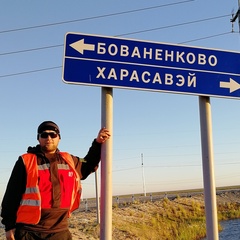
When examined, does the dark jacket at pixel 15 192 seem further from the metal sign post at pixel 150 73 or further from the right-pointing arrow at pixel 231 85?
the right-pointing arrow at pixel 231 85

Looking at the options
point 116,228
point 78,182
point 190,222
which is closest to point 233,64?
point 78,182

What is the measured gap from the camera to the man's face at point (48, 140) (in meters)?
3.12

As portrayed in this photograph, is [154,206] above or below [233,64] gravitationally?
below

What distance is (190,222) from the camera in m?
25.1

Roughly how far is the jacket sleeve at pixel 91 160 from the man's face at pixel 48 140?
14.1 inches

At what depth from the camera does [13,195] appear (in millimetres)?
2943

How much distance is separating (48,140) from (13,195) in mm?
566

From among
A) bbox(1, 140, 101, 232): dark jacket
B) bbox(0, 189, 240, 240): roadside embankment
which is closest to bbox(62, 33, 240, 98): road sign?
bbox(1, 140, 101, 232): dark jacket

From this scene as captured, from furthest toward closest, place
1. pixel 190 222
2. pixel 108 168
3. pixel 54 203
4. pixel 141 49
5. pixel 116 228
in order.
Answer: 1. pixel 190 222
2. pixel 116 228
3. pixel 141 49
4. pixel 108 168
5. pixel 54 203

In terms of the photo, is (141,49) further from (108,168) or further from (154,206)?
(154,206)

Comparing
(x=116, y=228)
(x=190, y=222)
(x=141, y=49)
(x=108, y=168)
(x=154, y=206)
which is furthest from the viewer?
(x=154, y=206)

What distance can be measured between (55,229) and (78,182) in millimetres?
457

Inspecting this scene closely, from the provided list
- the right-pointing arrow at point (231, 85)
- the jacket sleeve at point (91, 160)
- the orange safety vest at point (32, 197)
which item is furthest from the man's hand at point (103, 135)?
A: the right-pointing arrow at point (231, 85)

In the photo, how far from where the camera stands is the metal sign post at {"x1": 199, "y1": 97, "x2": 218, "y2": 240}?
10.5 ft
